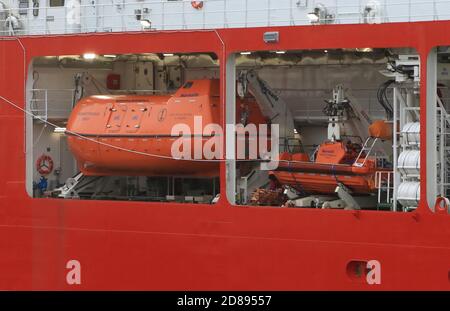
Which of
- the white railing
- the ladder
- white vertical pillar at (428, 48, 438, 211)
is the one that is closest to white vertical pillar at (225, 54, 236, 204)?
the white railing

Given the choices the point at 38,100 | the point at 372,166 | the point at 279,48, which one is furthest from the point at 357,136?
the point at 38,100

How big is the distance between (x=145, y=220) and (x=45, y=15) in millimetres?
4899

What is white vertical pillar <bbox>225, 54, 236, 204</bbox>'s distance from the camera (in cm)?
1366

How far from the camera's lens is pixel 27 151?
1548 cm

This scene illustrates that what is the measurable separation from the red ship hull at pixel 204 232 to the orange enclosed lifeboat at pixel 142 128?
842mm

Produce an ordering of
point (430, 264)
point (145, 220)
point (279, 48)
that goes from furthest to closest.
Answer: point (145, 220), point (279, 48), point (430, 264)

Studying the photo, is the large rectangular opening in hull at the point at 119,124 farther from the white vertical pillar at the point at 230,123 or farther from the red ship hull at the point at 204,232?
the white vertical pillar at the point at 230,123

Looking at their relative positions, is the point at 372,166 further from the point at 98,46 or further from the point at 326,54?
the point at 98,46

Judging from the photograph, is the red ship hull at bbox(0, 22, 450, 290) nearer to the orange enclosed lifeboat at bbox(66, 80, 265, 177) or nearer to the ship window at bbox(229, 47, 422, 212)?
the ship window at bbox(229, 47, 422, 212)

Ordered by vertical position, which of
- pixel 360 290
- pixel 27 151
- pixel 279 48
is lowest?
pixel 360 290

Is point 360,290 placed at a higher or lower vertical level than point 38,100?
lower

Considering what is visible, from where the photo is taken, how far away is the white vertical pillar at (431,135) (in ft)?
40.2

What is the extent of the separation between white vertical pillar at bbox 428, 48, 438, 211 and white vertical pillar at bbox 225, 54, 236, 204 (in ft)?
9.73

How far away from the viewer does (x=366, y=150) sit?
1415 centimetres
